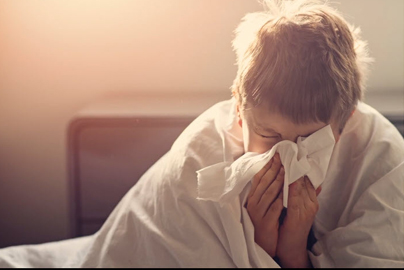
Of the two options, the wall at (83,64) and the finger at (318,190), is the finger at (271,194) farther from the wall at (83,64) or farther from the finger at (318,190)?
the wall at (83,64)

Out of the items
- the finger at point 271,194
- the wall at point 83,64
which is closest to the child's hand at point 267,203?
the finger at point 271,194

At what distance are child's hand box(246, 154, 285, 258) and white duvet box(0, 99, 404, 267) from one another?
0.06 ft

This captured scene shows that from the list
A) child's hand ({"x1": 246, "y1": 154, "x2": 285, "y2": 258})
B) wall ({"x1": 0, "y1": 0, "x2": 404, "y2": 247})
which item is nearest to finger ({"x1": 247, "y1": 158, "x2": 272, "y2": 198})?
child's hand ({"x1": 246, "y1": 154, "x2": 285, "y2": 258})

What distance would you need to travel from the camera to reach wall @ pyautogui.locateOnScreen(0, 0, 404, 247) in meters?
0.83

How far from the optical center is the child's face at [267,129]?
698 mm

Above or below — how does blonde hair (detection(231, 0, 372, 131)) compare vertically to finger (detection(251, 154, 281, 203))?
above

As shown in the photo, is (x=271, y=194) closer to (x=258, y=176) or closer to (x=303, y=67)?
(x=258, y=176)

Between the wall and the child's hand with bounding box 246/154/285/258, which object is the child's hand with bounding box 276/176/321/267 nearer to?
the child's hand with bounding box 246/154/285/258

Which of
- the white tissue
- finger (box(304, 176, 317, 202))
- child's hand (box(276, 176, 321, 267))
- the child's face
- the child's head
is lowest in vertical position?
child's hand (box(276, 176, 321, 267))

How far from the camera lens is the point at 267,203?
0.75 metres

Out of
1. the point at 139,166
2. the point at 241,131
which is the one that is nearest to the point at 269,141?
the point at 241,131

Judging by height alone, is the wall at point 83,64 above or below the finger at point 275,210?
above

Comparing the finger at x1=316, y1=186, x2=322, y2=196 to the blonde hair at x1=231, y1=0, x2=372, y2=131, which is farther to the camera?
the finger at x1=316, y1=186, x2=322, y2=196

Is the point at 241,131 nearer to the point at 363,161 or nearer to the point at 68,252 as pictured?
the point at 363,161
